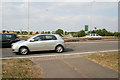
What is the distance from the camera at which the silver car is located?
8.95m

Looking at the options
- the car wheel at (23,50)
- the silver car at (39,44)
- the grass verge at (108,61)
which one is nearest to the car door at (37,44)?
the silver car at (39,44)

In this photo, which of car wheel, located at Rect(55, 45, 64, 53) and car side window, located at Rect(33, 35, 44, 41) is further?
car wheel, located at Rect(55, 45, 64, 53)

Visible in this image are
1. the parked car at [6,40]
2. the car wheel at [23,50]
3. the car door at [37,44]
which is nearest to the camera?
the car wheel at [23,50]

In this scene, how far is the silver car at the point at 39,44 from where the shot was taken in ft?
29.4

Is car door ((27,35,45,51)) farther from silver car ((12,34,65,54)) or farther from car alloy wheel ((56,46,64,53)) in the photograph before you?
car alloy wheel ((56,46,64,53))

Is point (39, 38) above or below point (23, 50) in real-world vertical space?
above

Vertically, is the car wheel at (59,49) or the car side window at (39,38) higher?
A: the car side window at (39,38)

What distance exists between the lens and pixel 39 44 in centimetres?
923

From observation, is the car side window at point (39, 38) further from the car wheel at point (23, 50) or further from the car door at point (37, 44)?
the car wheel at point (23, 50)

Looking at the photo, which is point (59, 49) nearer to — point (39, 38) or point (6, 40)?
point (39, 38)

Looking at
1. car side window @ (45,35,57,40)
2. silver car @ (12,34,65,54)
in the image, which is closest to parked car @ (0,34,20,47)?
silver car @ (12,34,65,54)

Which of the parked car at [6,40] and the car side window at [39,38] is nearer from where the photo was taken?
the car side window at [39,38]

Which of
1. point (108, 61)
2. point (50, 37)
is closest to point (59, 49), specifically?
point (50, 37)

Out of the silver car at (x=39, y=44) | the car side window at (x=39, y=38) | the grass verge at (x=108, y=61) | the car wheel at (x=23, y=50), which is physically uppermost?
the car side window at (x=39, y=38)
